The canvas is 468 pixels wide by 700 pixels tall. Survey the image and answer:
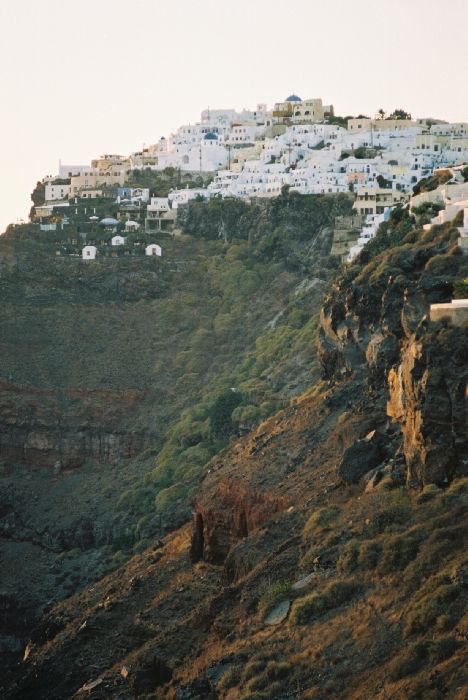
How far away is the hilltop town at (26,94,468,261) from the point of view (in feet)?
402

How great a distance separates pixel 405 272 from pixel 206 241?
187 ft

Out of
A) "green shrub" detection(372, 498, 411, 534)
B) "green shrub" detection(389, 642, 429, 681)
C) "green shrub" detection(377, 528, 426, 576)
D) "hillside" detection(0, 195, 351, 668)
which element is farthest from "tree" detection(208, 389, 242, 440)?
"green shrub" detection(389, 642, 429, 681)

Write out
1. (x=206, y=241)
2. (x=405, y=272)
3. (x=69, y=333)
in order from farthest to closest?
(x=206, y=241), (x=69, y=333), (x=405, y=272)

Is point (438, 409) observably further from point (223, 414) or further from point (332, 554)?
point (223, 414)

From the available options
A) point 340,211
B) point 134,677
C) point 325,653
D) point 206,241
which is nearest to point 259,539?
point 134,677

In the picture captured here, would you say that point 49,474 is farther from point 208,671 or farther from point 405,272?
point 208,671

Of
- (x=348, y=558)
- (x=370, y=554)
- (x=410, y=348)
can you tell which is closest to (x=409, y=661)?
(x=370, y=554)

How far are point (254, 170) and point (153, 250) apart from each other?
→ 8627 mm

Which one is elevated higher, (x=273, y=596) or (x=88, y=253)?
(x=88, y=253)

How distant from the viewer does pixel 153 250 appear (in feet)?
423

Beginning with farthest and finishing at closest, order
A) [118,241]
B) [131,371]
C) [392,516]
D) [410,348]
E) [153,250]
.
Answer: [118,241] → [153,250] → [131,371] → [410,348] → [392,516]

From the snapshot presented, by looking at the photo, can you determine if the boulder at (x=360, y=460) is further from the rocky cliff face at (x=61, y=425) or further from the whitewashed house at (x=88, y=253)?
the whitewashed house at (x=88, y=253)

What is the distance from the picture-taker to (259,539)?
2694 inches

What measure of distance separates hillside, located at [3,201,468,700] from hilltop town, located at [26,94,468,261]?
1268 inches
